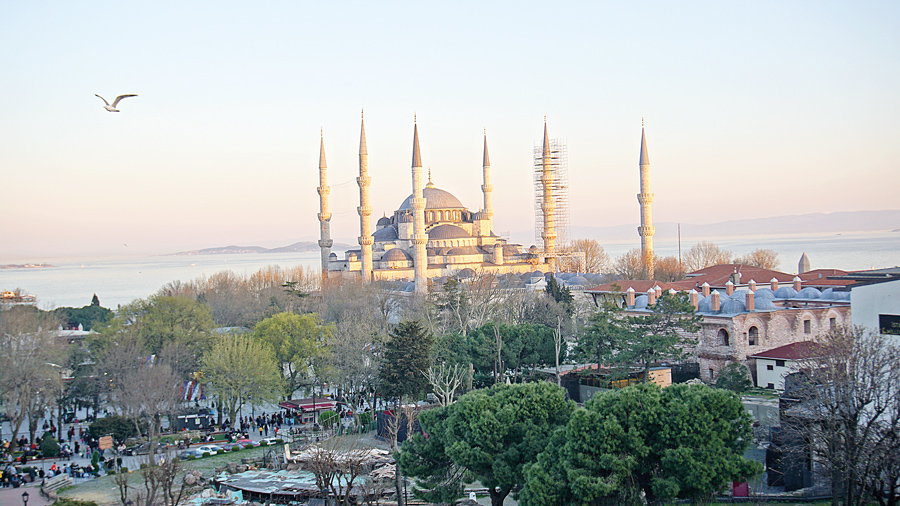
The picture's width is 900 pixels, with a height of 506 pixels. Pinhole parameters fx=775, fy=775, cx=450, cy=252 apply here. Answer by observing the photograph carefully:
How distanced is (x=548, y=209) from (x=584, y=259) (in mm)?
10170

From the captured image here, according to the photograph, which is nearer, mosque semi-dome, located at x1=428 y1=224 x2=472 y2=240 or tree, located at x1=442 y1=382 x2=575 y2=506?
tree, located at x1=442 y1=382 x2=575 y2=506

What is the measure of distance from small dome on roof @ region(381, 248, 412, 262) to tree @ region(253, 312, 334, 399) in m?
23.0

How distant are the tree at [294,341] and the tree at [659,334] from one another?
929 centimetres

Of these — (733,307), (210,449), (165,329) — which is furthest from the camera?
(165,329)

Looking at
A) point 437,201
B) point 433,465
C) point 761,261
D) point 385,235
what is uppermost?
point 437,201

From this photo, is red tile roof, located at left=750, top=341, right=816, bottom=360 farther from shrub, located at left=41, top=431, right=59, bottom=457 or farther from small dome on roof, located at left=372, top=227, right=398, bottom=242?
small dome on roof, located at left=372, top=227, right=398, bottom=242

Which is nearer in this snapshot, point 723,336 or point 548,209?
point 723,336

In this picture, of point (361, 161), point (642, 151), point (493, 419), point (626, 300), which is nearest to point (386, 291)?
point (361, 161)

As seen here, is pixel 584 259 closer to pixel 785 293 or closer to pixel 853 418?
pixel 785 293

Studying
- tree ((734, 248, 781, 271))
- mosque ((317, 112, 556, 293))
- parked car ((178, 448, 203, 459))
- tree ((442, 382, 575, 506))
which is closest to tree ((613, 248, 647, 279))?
mosque ((317, 112, 556, 293))

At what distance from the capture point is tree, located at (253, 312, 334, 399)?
23.8 meters

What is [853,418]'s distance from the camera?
1159 cm

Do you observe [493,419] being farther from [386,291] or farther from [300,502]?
[386,291]

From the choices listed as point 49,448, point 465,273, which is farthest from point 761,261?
point 49,448
